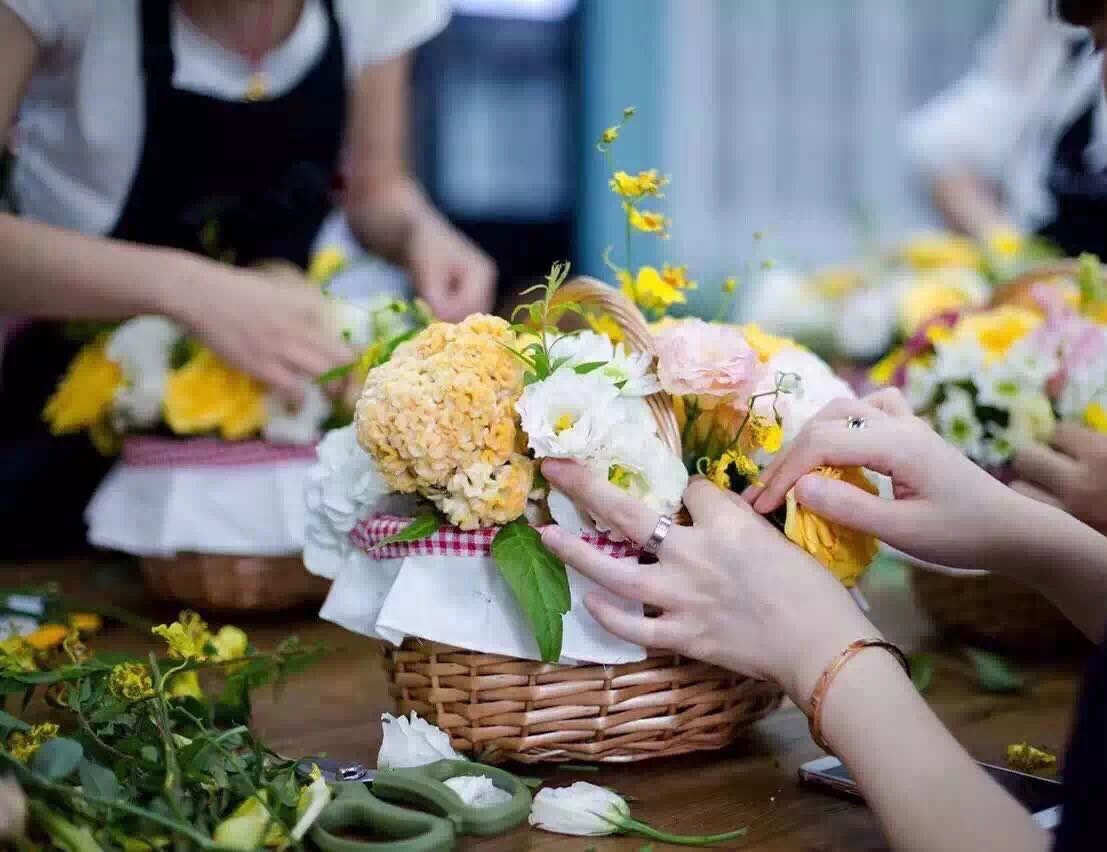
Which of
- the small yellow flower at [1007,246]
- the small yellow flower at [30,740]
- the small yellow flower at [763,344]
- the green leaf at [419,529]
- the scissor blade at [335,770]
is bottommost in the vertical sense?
the scissor blade at [335,770]

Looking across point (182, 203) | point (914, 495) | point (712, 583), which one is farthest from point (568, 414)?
point (182, 203)

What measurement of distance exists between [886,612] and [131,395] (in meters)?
0.90

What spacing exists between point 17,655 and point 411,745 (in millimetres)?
394

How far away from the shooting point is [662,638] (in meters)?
0.81

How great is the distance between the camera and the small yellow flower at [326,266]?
149 centimetres

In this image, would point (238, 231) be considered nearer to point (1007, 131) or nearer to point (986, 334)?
point (986, 334)

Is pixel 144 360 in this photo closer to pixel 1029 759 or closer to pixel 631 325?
pixel 631 325

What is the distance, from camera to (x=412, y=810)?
745mm

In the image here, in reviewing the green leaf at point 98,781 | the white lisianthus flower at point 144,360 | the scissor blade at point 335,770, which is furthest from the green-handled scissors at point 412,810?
the white lisianthus flower at point 144,360

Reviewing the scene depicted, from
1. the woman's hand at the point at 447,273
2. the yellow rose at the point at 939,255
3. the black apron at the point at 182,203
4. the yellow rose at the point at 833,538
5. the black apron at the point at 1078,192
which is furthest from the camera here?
the yellow rose at the point at 939,255

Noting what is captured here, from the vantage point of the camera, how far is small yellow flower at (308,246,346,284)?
1.49 metres

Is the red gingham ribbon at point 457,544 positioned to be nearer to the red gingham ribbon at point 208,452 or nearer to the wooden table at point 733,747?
the wooden table at point 733,747

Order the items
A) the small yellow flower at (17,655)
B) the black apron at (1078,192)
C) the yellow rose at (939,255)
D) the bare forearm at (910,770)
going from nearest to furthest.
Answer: the bare forearm at (910,770), the small yellow flower at (17,655), the black apron at (1078,192), the yellow rose at (939,255)

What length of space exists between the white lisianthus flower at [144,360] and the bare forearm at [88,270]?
4 centimetres
